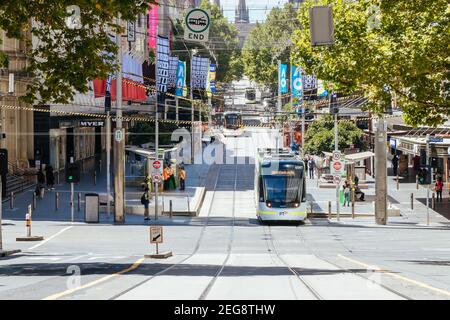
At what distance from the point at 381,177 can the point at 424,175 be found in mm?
18305

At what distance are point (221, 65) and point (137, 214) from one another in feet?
370

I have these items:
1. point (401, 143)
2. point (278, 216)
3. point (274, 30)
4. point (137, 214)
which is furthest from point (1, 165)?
point (274, 30)

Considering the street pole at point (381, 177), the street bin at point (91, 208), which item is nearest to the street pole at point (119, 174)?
the street bin at point (91, 208)

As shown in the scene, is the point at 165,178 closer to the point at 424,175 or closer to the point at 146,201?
the point at 146,201

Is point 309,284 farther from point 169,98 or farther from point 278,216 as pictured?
point 169,98

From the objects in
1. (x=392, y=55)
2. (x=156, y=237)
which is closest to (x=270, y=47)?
(x=392, y=55)

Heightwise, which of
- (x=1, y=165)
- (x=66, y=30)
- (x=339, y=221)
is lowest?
(x=339, y=221)

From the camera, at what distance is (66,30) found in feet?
78.9

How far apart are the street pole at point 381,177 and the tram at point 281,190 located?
373cm

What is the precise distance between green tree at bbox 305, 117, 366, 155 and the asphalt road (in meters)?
18.6

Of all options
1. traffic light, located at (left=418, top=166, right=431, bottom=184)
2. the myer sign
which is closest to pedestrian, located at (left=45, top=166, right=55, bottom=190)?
traffic light, located at (left=418, top=166, right=431, bottom=184)

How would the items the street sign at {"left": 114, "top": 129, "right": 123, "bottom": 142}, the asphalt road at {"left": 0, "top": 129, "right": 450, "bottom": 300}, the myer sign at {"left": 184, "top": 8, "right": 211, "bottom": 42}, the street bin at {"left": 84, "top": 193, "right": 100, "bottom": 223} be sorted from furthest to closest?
the street sign at {"left": 114, "top": 129, "right": 123, "bottom": 142} → the street bin at {"left": 84, "top": 193, "right": 100, "bottom": 223} → the myer sign at {"left": 184, "top": 8, "right": 211, "bottom": 42} → the asphalt road at {"left": 0, "top": 129, "right": 450, "bottom": 300}

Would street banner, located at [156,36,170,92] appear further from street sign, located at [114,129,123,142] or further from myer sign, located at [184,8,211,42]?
myer sign, located at [184,8,211,42]

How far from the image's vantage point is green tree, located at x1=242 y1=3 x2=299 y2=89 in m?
167
